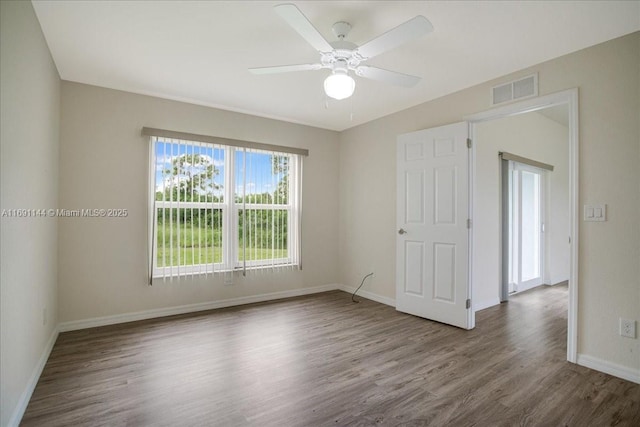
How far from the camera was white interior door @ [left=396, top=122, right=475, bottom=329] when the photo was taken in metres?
3.40

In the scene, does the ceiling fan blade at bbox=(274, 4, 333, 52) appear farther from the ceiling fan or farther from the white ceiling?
the white ceiling

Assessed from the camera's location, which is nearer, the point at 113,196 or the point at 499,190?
the point at 113,196

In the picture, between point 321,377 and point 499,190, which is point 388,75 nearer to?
point 321,377

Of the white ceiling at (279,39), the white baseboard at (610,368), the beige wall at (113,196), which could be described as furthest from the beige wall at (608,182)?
the beige wall at (113,196)

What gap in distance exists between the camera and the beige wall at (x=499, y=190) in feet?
13.4

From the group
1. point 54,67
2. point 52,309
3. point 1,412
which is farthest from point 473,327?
point 54,67

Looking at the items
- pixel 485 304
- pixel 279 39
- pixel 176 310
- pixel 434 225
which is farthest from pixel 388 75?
pixel 176 310

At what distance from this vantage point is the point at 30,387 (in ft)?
6.82

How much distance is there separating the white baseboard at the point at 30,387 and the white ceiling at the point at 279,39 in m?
2.53

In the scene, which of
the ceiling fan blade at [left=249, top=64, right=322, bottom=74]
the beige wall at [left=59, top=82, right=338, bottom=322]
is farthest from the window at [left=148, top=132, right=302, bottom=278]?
the ceiling fan blade at [left=249, top=64, right=322, bottom=74]

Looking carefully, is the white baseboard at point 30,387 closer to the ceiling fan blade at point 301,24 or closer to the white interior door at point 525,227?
the ceiling fan blade at point 301,24

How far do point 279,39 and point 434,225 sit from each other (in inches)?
100

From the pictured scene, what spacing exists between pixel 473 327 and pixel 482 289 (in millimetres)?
900

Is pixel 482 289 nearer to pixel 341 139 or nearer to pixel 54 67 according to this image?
pixel 341 139
